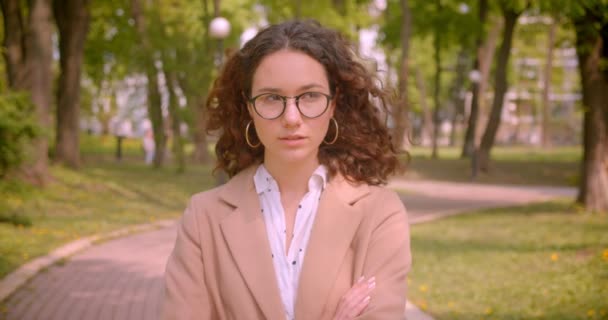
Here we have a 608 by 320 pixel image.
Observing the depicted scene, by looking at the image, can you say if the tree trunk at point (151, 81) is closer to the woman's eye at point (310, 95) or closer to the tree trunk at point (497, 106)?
the tree trunk at point (497, 106)

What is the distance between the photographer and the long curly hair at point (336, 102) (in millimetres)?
2744

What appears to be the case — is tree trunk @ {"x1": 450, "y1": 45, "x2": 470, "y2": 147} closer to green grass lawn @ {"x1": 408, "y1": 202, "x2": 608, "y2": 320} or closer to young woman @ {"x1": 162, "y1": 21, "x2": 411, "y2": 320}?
green grass lawn @ {"x1": 408, "y1": 202, "x2": 608, "y2": 320}

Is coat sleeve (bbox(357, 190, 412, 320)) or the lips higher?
the lips

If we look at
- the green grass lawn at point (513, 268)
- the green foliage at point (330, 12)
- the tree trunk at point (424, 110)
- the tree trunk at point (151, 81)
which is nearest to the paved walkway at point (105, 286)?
the green grass lawn at point (513, 268)

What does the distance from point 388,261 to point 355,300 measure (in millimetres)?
211

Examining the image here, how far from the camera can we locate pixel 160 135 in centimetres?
2156

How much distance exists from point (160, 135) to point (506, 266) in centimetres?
1424

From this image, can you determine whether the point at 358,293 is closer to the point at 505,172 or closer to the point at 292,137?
the point at 292,137

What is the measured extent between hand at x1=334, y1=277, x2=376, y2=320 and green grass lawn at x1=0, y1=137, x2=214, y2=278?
6257 millimetres

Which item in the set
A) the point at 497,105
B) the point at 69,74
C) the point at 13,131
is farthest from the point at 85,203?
the point at 497,105

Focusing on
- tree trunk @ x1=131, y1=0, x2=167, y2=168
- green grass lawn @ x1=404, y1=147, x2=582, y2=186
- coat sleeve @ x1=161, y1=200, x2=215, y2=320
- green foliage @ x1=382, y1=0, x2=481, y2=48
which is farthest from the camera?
green foliage @ x1=382, y1=0, x2=481, y2=48

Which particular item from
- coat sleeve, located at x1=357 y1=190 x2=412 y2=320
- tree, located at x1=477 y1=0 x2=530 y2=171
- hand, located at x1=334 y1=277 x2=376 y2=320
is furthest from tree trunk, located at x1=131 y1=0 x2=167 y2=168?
hand, located at x1=334 y1=277 x2=376 y2=320

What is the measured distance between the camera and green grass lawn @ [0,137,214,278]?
9.70 m

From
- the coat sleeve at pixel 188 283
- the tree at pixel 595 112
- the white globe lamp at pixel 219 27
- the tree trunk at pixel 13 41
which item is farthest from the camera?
the tree trunk at pixel 13 41
